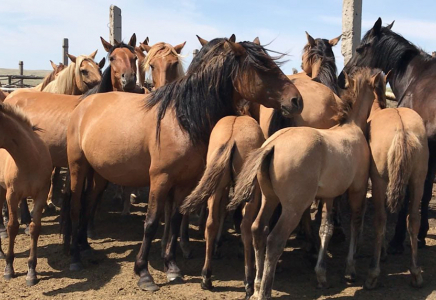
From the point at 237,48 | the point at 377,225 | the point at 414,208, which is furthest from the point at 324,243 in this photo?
the point at 237,48

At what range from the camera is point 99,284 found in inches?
196

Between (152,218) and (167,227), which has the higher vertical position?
(152,218)

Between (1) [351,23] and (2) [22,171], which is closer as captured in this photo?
(2) [22,171]

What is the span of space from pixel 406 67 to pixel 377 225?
2.73 m

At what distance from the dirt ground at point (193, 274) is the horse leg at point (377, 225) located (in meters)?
0.12

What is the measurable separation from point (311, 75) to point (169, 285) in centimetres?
350

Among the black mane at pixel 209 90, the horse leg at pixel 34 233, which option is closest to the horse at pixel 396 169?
the black mane at pixel 209 90

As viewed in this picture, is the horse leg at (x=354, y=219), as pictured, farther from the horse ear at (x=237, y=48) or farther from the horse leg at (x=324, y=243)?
the horse ear at (x=237, y=48)

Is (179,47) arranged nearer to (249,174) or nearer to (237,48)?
(237,48)

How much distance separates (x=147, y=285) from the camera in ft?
15.5

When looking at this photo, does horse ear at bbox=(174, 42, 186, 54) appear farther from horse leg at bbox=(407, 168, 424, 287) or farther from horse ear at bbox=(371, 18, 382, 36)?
horse leg at bbox=(407, 168, 424, 287)

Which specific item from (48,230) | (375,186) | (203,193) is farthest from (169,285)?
(48,230)

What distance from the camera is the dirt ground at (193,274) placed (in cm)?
459

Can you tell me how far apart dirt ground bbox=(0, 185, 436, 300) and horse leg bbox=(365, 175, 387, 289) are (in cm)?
12
